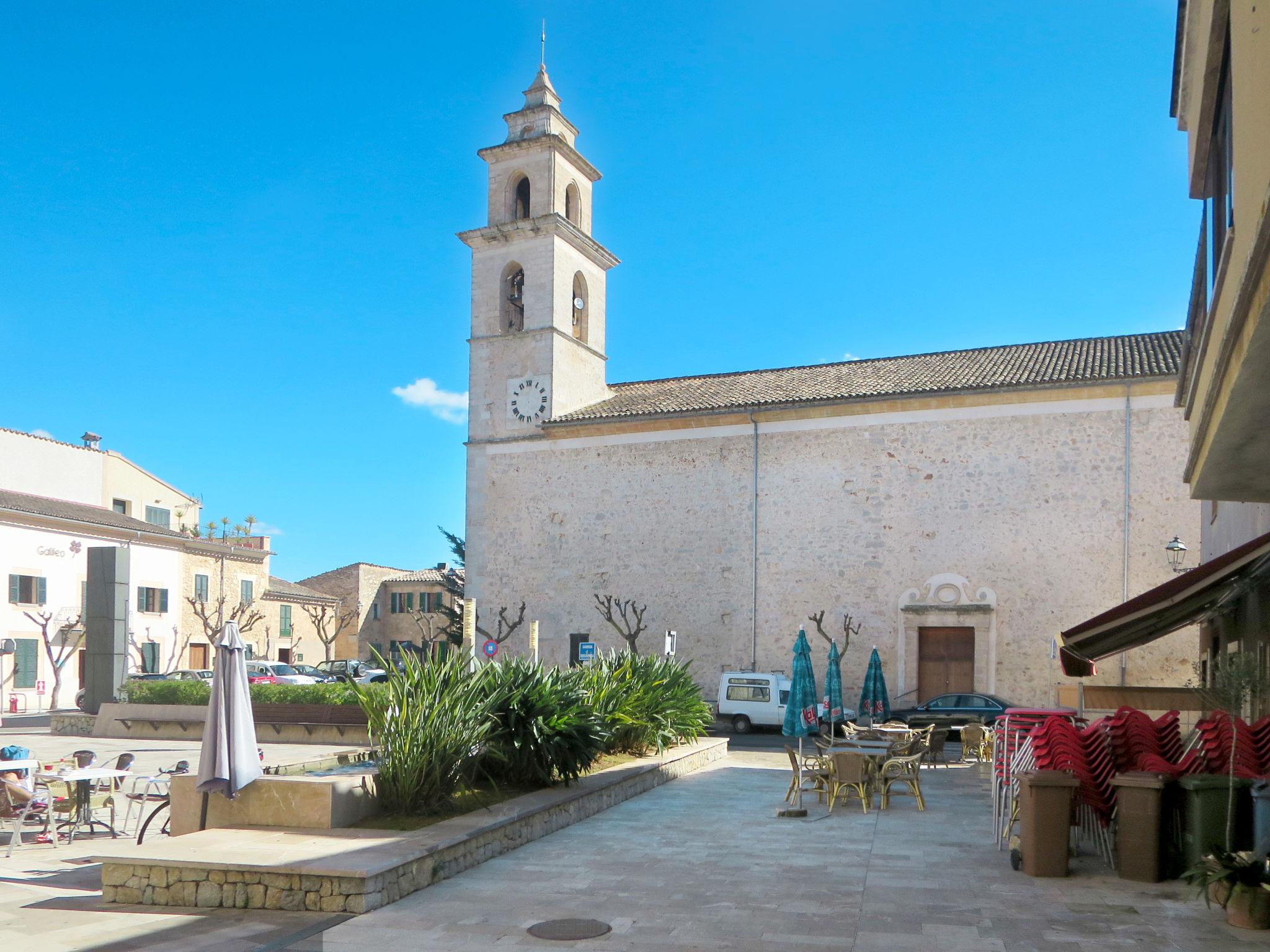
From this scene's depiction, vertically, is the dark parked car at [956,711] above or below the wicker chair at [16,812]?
below

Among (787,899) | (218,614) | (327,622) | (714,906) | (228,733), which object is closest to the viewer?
(714,906)

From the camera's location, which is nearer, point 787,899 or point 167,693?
point 787,899

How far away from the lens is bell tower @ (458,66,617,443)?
1254 inches

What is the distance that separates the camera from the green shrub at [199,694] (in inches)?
947

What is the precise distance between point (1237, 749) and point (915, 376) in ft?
69.7

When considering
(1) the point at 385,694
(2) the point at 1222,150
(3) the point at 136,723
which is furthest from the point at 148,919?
(3) the point at 136,723

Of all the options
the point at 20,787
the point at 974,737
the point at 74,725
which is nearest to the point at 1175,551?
the point at 974,737

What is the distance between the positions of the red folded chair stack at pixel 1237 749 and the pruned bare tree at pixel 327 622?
41.6 metres

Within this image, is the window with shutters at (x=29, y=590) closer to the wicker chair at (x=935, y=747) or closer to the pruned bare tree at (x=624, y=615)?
the pruned bare tree at (x=624, y=615)

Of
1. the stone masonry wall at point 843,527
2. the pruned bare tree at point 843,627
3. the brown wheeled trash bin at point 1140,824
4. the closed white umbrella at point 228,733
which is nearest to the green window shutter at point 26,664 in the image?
the stone masonry wall at point 843,527

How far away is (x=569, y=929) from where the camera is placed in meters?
7.05

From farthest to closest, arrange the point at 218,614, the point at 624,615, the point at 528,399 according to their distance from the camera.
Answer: the point at 218,614 < the point at 528,399 < the point at 624,615

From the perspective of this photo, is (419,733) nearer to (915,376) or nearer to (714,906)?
(714,906)

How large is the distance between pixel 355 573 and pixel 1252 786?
5231 cm
